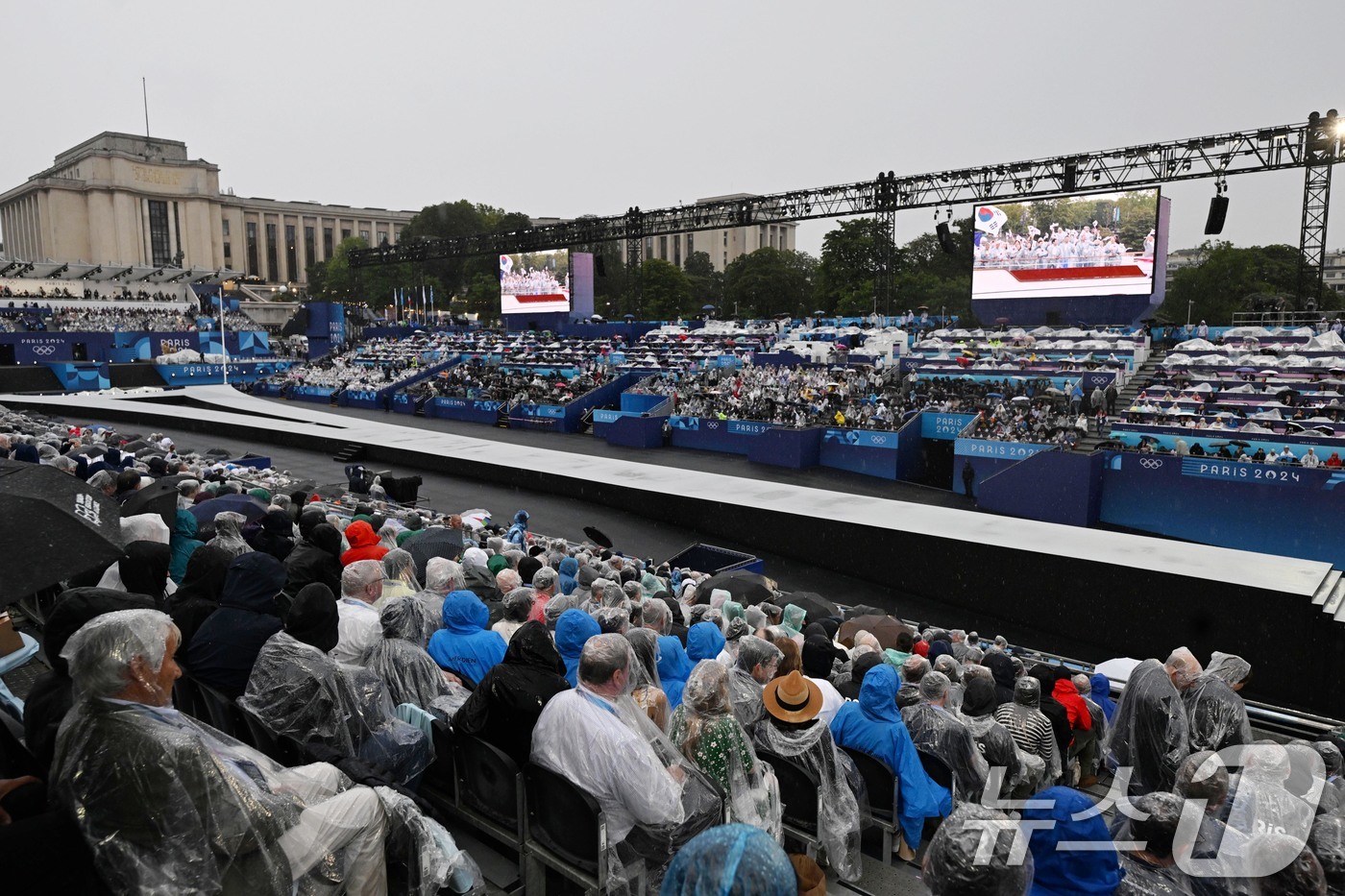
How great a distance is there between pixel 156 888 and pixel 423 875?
89 centimetres

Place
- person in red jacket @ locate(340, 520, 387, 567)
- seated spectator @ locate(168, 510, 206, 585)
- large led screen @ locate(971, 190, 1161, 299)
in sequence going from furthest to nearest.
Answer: large led screen @ locate(971, 190, 1161, 299) → seated spectator @ locate(168, 510, 206, 585) → person in red jacket @ locate(340, 520, 387, 567)

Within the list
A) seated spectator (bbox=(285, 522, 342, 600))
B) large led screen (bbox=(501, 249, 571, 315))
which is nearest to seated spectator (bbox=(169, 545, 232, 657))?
seated spectator (bbox=(285, 522, 342, 600))

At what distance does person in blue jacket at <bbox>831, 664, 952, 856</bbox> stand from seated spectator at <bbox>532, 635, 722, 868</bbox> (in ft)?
3.32

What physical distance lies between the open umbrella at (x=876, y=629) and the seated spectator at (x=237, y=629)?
4093 mm

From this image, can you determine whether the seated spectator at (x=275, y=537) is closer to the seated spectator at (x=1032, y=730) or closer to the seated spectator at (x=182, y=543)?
the seated spectator at (x=182, y=543)

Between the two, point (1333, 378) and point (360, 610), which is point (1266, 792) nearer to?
point (360, 610)

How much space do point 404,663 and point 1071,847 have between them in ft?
9.39

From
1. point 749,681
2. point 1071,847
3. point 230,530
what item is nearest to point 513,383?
point 230,530

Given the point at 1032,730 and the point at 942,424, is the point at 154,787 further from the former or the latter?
the point at 942,424

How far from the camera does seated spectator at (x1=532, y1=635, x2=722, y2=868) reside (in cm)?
298

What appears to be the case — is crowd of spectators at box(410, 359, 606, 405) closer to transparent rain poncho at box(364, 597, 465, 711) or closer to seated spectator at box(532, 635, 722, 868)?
transparent rain poncho at box(364, 597, 465, 711)

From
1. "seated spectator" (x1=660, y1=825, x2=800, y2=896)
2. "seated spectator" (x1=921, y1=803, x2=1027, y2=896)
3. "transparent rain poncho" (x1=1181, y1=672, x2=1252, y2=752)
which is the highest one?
"seated spectator" (x1=660, y1=825, x2=800, y2=896)

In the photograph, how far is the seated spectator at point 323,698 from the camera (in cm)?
327

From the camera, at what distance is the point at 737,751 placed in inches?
129
